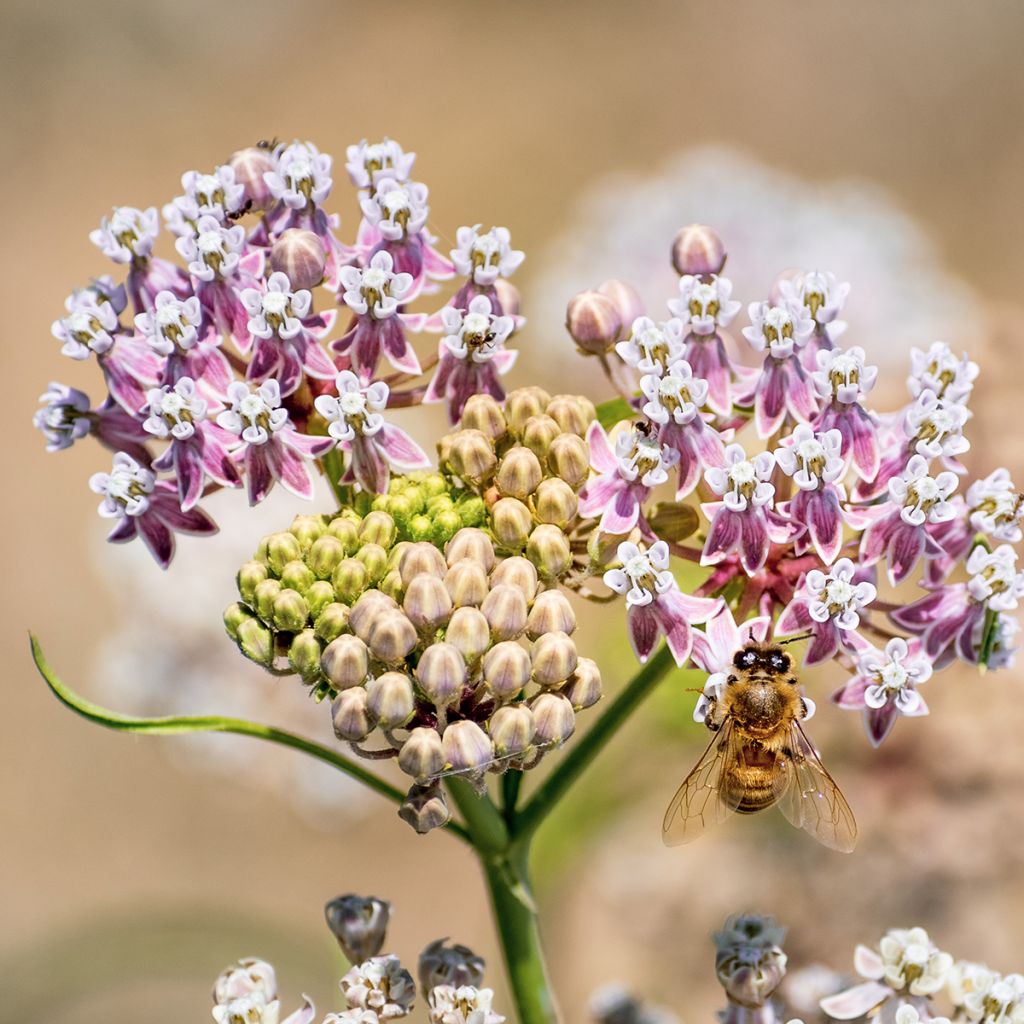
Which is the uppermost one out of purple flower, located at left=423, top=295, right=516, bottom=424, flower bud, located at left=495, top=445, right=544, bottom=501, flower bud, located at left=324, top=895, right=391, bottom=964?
purple flower, located at left=423, top=295, right=516, bottom=424

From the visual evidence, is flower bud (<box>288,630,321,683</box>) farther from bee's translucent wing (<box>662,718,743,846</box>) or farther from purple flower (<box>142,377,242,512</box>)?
bee's translucent wing (<box>662,718,743,846</box>)

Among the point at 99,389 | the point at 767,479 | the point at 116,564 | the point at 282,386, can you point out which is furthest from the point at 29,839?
the point at 767,479

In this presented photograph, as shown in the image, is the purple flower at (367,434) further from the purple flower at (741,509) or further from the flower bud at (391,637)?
the purple flower at (741,509)

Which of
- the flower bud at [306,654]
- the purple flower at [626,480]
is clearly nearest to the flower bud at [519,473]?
the purple flower at [626,480]

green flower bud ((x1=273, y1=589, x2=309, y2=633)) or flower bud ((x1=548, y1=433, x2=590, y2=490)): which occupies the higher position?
flower bud ((x1=548, y1=433, x2=590, y2=490))

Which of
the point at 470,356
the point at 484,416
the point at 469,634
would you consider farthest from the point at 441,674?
the point at 470,356

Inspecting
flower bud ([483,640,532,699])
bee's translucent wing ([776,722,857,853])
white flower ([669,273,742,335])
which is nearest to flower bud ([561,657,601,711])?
flower bud ([483,640,532,699])

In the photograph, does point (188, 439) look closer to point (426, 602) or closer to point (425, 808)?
point (426, 602)

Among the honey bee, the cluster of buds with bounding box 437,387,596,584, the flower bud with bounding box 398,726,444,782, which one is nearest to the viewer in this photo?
the flower bud with bounding box 398,726,444,782
